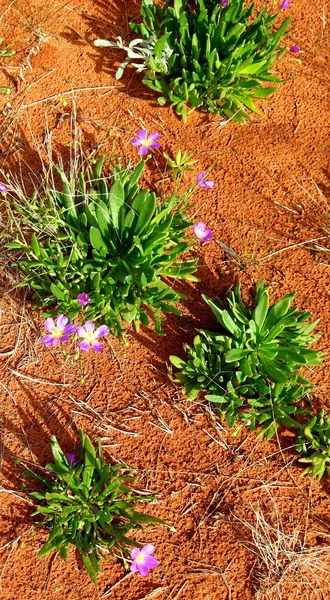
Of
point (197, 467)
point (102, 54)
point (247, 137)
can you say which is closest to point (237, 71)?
point (247, 137)

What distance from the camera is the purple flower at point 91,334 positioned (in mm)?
2432

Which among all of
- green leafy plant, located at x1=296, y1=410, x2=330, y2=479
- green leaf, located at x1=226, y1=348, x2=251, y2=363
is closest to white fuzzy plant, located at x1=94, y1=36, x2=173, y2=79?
green leaf, located at x1=226, y1=348, x2=251, y2=363

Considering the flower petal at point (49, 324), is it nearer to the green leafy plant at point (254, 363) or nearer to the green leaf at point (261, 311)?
the green leafy plant at point (254, 363)

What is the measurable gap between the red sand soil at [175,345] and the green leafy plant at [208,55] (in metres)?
0.10

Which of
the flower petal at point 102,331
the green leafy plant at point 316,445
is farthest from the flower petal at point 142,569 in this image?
the flower petal at point 102,331

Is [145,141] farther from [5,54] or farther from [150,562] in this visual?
[150,562]

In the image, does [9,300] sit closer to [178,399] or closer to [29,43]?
[178,399]

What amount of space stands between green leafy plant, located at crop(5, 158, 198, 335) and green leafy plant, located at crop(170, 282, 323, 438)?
0.71ft

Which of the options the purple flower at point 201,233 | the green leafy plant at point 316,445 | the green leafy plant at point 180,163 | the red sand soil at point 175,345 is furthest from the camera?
the green leafy plant at point 180,163

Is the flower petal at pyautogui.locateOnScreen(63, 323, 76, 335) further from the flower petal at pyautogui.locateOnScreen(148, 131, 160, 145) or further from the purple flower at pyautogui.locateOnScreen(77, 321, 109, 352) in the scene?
the flower petal at pyautogui.locateOnScreen(148, 131, 160, 145)

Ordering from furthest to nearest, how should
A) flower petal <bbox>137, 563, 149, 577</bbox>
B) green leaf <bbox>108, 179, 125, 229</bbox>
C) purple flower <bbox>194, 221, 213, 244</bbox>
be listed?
1. purple flower <bbox>194, 221, 213, 244</bbox>
2. green leaf <bbox>108, 179, 125, 229</bbox>
3. flower petal <bbox>137, 563, 149, 577</bbox>

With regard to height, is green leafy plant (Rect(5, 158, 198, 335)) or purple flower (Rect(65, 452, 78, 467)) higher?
green leafy plant (Rect(5, 158, 198, 335))

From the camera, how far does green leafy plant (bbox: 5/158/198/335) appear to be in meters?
2.56

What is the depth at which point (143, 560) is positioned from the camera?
224 centimetres
